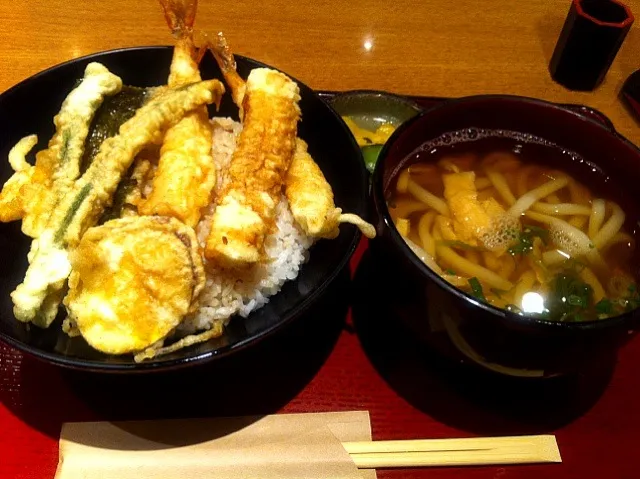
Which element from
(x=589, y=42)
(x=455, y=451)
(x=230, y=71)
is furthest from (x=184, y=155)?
(x=589, y=42)

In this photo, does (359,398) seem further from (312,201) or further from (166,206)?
(166,206)

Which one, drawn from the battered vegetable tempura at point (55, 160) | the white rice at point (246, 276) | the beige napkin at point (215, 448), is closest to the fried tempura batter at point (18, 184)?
the battered vegetable tempura at point (55, 160)

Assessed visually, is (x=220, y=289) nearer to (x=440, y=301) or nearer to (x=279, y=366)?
(x=279, y=366)

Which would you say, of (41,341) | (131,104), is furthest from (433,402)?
(131,104)

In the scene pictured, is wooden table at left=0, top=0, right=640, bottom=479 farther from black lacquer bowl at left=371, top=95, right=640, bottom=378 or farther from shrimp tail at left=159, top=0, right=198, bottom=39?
shrimp tail at left=159, top=0, right=198, bottom=39

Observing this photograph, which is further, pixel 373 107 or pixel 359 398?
pixel 373 107

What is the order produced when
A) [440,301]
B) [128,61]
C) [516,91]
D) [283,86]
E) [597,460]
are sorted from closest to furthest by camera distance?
[440,301] → [597,460] → [283,86] → [128,61] → [516,91]

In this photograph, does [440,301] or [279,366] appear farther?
[279,366]
